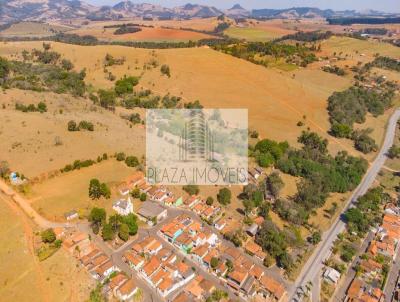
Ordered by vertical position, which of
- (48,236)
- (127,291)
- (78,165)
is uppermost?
(78,165)

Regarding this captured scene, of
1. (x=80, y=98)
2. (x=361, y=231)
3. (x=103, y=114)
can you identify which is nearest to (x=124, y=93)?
(x=80, y=98)

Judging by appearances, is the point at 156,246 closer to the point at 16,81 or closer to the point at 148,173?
the point at 148,173

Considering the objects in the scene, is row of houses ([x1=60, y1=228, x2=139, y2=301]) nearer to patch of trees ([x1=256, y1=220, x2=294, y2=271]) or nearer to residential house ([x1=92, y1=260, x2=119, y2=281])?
residential house ([x1=92, y1=260, x2=119, y2=281])

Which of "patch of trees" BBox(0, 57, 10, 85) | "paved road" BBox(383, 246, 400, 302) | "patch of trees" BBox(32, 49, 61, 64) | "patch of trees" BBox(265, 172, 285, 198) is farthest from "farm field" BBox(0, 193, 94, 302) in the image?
"patch of trees" BBox(32, 49, 61, 64)

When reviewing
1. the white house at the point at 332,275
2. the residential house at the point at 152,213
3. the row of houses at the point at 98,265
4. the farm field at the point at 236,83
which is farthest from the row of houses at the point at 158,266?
the farm field at the point at 236,83

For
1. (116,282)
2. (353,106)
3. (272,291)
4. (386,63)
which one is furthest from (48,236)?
(386,63)

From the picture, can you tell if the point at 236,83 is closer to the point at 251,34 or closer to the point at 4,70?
the point at 4,70

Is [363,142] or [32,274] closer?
[32,274]
